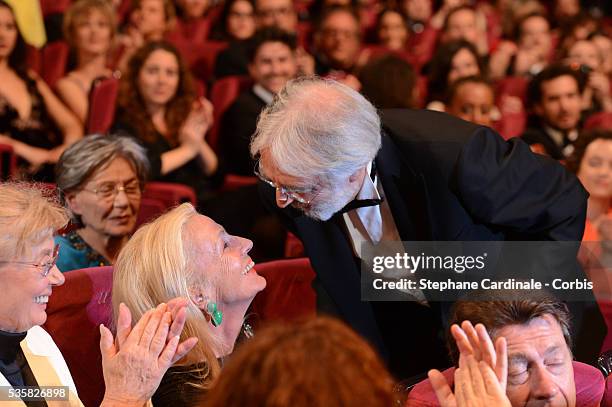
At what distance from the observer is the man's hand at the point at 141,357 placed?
5.20ft

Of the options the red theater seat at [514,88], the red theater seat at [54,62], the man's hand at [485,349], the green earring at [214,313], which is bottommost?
the red theater seat at [514,88]

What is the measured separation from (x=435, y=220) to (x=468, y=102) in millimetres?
1847

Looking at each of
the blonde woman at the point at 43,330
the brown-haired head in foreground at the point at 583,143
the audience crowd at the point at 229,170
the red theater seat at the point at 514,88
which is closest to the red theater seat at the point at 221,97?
the audience crowd at the point at 229,170

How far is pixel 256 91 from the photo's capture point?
3996 mm

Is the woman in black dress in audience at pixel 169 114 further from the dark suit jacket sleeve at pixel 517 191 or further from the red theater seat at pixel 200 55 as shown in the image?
the dark suit jacket sleeve at pixel 517 191

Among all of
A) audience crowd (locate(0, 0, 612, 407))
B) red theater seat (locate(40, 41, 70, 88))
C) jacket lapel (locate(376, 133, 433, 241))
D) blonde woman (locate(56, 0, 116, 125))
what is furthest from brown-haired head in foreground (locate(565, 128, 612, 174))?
red theater seat (locate(40, 41, 70, 88))

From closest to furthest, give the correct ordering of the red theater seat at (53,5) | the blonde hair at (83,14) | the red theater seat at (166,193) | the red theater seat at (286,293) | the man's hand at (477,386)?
the man's hand at (477,386), the red theater seat at (286,293), the red theater seat at (166,193), the blonde hair at (83,14), the red theater seat at (53,5)

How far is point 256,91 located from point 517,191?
2121 mm

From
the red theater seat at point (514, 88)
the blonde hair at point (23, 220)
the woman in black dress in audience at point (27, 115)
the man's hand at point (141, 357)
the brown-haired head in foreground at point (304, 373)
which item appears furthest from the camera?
the red theater seat at point (514, 88)

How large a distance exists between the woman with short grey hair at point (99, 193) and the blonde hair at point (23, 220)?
0.82 m

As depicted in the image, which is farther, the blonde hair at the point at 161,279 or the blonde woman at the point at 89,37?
the blonde woman at the point at 89,37

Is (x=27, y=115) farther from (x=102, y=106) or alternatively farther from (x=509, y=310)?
(x=509, y=310)

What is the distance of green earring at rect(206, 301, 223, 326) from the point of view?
6.48ft

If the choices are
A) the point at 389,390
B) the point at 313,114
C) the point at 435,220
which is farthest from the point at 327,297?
the point at 389,390
